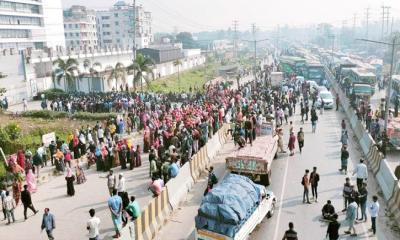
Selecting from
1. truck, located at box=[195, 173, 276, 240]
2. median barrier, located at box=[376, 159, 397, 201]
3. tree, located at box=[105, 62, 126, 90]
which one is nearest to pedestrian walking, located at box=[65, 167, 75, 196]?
truck, located at box=[195, 173, 276, 240]

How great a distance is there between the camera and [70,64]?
48938 mm

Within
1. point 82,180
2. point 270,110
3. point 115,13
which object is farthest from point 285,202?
point 115,13

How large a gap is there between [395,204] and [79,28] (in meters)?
136

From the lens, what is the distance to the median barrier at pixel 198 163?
19531 millimetres

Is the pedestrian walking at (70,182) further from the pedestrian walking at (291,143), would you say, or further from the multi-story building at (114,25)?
the multi-story building at (114,25)

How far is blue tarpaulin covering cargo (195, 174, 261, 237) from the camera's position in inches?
476

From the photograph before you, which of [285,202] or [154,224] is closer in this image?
[154,224]

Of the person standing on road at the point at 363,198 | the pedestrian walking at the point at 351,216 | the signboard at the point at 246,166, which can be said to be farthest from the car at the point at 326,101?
the pedestrian walking at the point at 351,216

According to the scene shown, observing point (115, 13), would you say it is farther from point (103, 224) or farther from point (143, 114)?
point (103, 224)

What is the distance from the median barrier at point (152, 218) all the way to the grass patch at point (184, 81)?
38.1 metres

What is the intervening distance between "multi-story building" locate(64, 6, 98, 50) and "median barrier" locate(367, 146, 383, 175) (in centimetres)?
12436

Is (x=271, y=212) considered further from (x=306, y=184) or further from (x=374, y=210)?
(x=374, y=210)

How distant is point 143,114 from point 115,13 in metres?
143

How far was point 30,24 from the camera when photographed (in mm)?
90375
